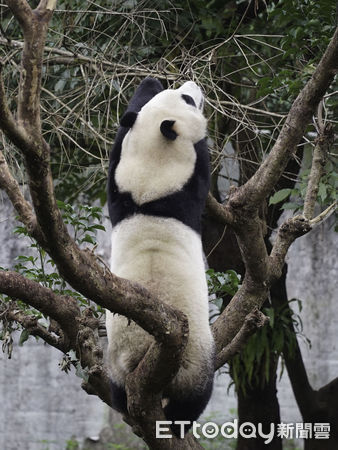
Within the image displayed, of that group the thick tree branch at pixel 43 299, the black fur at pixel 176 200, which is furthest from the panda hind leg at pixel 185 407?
the black fur at pixel 176 200

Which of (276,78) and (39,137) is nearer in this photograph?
(39,137)

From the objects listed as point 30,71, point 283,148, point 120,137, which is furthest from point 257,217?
point 30,71

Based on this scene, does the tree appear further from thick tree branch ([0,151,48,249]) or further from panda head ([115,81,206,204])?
panda head ([115,81,206,204])

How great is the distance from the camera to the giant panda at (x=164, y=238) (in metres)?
2.79

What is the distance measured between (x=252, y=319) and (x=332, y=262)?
4541 millimetres

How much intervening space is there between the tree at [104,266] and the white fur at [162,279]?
0.16 metres

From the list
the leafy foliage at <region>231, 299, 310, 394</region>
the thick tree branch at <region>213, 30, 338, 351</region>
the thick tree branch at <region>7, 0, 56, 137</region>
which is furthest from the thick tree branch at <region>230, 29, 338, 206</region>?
the leafy foliage at <region>231, 299, 310, 394</region>

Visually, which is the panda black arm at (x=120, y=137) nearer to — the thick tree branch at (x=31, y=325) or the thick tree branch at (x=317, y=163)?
the thick tree branch at (x=31, y=325)

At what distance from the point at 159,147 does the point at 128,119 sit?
7.7 inches

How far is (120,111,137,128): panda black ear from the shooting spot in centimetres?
299

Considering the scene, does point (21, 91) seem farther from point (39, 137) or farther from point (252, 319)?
point (252, 319)

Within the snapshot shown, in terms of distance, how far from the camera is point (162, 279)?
9.12 feet

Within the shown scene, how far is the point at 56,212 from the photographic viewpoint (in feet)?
6.76

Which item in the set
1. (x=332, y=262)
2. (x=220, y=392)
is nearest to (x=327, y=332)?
(x=332, y=262)
